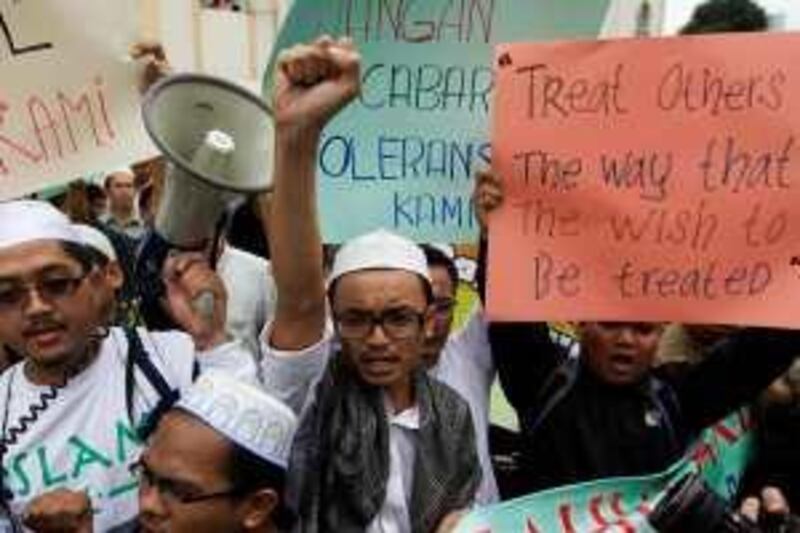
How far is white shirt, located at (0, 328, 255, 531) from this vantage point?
2.42 meters

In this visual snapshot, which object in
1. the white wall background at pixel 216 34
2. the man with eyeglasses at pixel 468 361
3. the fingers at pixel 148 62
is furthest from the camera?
the white wall background at pixel 216 34

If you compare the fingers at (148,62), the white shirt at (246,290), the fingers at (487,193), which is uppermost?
the fingers at (148,62)

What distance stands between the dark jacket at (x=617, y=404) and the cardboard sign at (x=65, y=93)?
1.01m

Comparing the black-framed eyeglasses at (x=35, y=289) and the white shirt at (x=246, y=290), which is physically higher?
the black-framed eyeglasses at (x=35, y=289)

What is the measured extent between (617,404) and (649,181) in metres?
0.51

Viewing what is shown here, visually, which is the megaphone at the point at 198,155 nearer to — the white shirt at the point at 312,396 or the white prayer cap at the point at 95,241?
the white prayer cap at the point at 95,241

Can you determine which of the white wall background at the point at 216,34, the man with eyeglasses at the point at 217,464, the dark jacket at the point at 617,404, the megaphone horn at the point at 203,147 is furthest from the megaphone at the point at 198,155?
the white wall background at the point at 216,34

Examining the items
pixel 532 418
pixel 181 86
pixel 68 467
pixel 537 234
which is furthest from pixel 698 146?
pixel 68 467

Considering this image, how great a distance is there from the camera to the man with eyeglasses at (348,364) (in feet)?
7.45

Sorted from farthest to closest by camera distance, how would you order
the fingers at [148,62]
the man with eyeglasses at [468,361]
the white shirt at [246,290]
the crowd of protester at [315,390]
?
the white shirt at [246,290] → the fingers at [148,62] → the man with eyeglasses at [468,361] → the crowd of protester at [315,390]

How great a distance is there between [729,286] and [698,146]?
28 cm

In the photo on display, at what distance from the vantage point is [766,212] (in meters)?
2.57

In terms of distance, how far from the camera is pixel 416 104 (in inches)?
118

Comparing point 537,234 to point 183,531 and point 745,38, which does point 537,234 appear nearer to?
point 745,38
